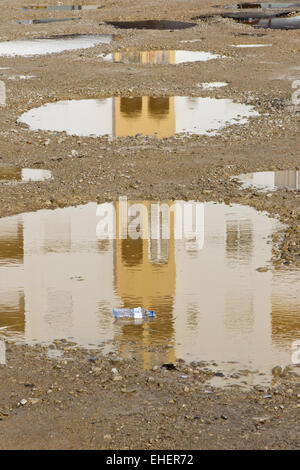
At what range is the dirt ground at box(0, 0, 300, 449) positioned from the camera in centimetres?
651

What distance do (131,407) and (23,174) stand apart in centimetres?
768

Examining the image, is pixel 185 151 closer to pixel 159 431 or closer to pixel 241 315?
pixel 241 315

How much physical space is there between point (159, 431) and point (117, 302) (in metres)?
3.06

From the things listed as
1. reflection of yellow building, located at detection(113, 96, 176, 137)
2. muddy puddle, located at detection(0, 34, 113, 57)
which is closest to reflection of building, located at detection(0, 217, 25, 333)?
reflection of yellow building, located at detection(113, 96, 176, 137)

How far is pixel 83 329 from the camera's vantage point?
8.67 meters

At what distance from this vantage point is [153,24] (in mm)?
33594

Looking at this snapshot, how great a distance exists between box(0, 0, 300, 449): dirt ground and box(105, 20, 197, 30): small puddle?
75 cm

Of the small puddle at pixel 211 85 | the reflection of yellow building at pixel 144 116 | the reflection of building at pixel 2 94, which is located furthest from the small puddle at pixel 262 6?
the reflection of yellow building at pixel 144 116

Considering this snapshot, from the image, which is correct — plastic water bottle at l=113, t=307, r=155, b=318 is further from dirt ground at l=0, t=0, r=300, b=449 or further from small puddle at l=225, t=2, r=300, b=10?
small puddle at l=225, t=2, r=300, b=10

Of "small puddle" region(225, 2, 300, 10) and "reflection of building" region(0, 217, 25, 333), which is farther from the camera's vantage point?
"small puddle" region(225, 2, 300, 10)

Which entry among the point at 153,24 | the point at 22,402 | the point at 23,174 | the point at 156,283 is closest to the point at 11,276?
the point at 156,283

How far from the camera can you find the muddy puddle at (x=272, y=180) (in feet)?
43.1

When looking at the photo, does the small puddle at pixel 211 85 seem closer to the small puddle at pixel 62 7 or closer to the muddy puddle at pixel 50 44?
the muddy puddle at pixel 50 44

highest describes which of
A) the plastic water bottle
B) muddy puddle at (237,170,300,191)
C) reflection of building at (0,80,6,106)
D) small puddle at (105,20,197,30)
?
small puddle at (105,20,197,30)
